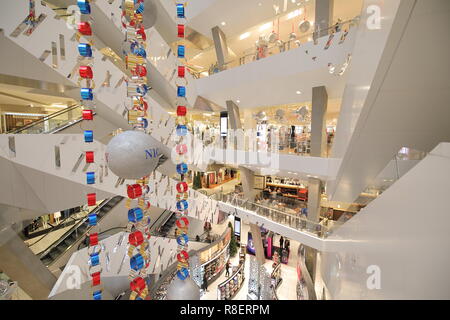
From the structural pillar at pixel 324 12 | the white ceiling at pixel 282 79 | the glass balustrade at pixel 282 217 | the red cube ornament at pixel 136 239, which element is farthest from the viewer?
the glass balustrade at pixel 282 217

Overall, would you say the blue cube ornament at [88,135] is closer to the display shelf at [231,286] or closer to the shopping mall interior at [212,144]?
the shopping mall interior at [212,144]

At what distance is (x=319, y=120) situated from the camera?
644 centimetres

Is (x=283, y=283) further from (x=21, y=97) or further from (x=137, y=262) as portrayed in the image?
(x=21, y=97)

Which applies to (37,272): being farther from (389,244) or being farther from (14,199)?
(389,244)

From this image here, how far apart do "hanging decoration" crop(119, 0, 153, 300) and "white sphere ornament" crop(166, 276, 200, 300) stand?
37cm

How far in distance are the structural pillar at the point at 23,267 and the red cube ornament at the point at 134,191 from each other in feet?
13.6

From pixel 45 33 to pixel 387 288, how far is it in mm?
5848

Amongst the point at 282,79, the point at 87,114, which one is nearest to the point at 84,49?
the point at 87,114

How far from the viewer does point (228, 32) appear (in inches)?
317

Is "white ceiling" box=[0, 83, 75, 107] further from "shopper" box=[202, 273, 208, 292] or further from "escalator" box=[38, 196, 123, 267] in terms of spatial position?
"shopper" box=[202, 273, 208, 292]

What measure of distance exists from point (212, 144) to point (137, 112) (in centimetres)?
704

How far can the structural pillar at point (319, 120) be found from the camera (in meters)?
6.17

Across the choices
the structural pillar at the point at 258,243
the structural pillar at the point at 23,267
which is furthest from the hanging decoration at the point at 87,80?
the structural pillar at the point at 258,243
